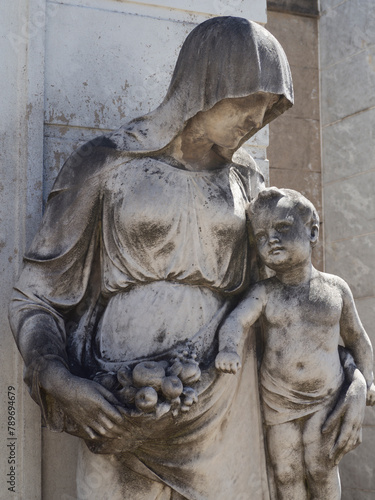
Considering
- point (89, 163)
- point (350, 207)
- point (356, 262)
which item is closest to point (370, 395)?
point (89, 163)

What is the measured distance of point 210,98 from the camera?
3.46m

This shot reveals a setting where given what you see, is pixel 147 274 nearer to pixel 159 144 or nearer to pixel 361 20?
pixel 159 144

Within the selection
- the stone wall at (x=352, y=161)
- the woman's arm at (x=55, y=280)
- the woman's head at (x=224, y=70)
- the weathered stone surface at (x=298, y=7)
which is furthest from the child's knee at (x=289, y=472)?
the weathered stone surface at (x=298, y=7)

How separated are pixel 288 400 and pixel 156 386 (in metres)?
0.62

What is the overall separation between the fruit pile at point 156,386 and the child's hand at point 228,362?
8cm

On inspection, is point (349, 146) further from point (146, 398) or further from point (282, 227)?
point (146, 398)

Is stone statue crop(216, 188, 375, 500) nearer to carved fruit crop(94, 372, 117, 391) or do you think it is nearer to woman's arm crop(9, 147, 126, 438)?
carved fruit crop(94, 372, 117, 391)

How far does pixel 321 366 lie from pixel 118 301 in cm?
79

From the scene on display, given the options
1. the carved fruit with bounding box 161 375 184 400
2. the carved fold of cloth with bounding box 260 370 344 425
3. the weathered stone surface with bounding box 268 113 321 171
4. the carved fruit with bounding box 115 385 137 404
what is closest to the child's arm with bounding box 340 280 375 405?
the carved fold of cloth with bounding box 260 370 344 425

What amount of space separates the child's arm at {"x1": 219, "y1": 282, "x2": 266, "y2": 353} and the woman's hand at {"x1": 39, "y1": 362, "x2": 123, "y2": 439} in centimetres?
46

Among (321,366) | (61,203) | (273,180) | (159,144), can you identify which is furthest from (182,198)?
(273,180)

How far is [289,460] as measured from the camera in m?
3.57

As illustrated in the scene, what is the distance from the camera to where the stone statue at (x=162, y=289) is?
3.28 meters

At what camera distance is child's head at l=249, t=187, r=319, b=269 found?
350 centimetres
